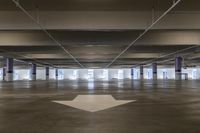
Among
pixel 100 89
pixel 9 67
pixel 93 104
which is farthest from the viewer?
pixel 9 67

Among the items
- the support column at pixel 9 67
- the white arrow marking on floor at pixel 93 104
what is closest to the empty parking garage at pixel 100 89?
the white arrow marking on floor at pixel 93 104

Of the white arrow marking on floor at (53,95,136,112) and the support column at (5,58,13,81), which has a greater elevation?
the support column at (5,58,13,81)

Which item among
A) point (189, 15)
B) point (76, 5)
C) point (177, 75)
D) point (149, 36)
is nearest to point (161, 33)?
point (149, 36)

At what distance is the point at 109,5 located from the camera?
1431cm

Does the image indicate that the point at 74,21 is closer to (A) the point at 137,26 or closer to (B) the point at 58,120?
(A) the point at 137,26

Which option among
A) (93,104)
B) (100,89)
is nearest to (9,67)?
(100,89)

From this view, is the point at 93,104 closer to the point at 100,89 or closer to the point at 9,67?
the point at 100,89

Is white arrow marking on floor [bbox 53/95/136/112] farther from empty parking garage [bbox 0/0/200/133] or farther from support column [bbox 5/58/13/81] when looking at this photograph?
support column [bbox 5/58/13/81]

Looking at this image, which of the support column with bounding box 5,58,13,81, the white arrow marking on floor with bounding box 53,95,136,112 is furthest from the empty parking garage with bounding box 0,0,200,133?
the support column with bounding box 5,58,13,81

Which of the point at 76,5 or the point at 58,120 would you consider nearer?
the point at 58,120

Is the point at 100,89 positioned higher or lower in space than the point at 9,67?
lower

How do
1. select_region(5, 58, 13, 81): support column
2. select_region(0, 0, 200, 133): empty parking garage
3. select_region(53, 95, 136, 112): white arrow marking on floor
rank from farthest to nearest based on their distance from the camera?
select_region(5, 58, 13, 81): support column, select_region(53, 95, 136, 112): white arrow marking on floor, select_region(0, 0, 200, 133): empty parking garage

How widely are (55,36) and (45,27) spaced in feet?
17.5

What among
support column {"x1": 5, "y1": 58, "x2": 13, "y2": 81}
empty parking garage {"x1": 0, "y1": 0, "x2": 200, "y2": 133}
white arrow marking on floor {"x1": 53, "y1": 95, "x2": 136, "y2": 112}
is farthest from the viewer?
support column {"x1": 5, "y1": 58, "x2": 13, "y2": 81}
